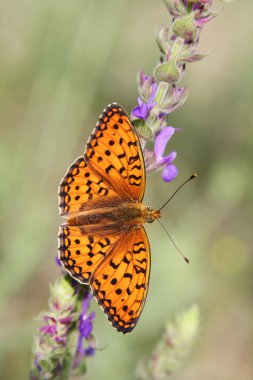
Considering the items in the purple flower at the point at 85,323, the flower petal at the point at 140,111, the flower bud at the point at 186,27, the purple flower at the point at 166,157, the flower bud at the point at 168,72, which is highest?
the flower bud at the point at 186,27

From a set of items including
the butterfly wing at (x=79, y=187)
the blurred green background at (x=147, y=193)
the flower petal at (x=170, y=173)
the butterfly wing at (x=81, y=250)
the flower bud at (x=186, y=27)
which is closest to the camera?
the flower bud at (x=186, y=27)

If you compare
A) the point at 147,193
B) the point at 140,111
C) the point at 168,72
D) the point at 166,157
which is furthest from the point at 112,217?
the point at 147,193

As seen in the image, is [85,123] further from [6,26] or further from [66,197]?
[66,197]

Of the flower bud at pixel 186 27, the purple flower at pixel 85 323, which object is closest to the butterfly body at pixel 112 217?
the purple flower at pixel 85 323

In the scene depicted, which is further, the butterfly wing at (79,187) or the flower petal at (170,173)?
the butterfly wing at (79,187)

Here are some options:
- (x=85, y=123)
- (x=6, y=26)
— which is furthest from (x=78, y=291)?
(x=6, y=26)

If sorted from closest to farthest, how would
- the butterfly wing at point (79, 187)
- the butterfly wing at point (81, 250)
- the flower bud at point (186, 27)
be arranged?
the flower bud at point (186, 27) < the butterfly wing at point (81, 250) < the butterfly wing at point (79, 187)

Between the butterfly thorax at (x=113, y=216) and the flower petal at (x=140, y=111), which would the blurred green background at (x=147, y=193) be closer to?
the butterfly thorax at (x=113, y=216)
